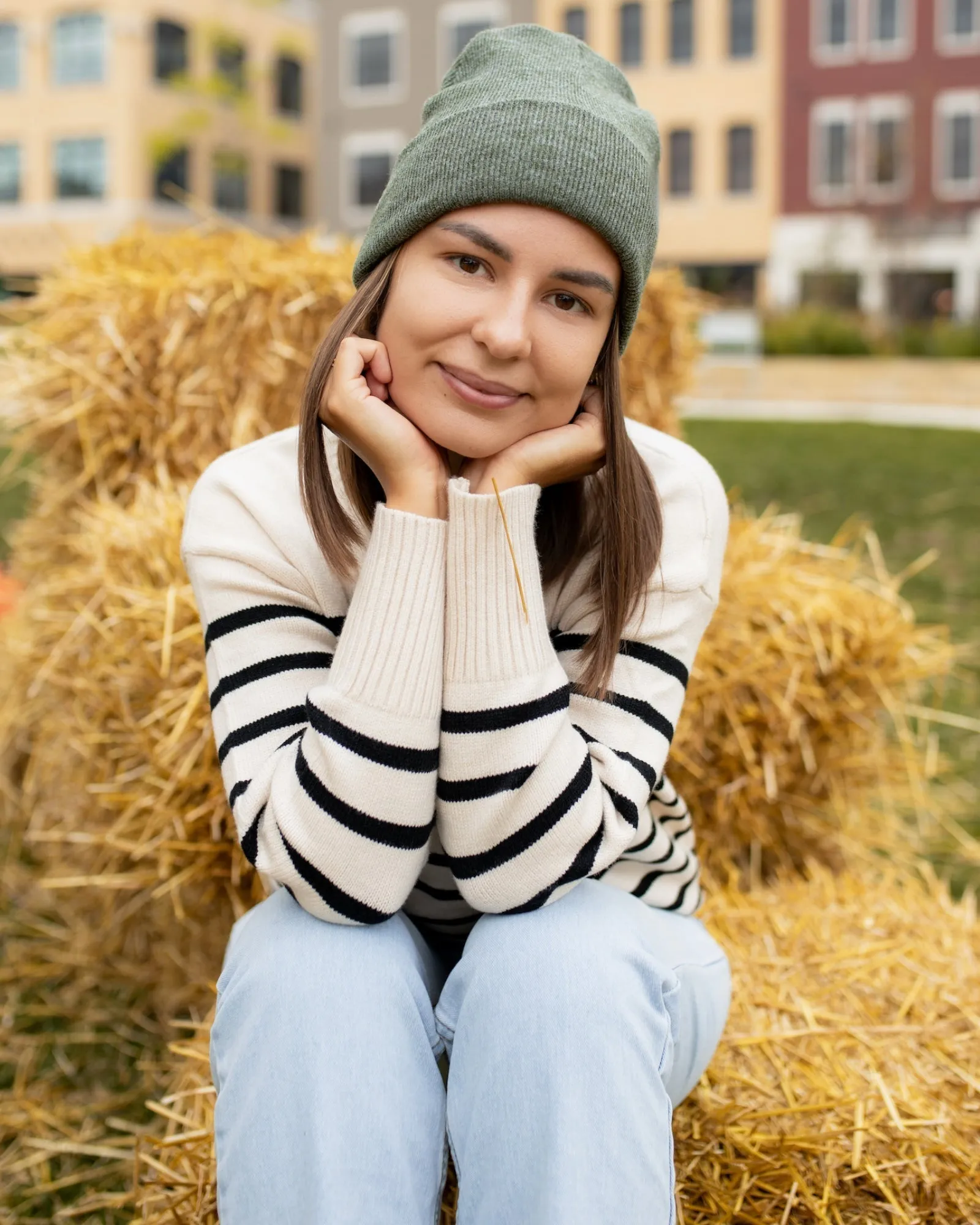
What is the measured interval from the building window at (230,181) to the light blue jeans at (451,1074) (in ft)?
93.4

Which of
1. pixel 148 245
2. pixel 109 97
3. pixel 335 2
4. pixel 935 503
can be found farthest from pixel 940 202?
pixel 148 245

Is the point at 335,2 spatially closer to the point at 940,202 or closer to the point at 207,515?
the point at 940,202

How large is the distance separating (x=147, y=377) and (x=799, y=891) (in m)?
1.71

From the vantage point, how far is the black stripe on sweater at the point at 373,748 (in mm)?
1458

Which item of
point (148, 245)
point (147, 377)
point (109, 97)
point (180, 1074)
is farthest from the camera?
point (109, 97)

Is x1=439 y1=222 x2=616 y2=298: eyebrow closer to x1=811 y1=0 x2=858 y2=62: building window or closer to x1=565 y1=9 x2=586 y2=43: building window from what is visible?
x1=811 y1=0 x2=858 y2=62: building window

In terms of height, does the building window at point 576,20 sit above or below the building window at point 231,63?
above

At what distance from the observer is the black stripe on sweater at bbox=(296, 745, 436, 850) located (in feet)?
4.79

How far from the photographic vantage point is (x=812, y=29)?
23.5m

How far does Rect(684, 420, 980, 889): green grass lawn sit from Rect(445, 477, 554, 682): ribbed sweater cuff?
2333 mm

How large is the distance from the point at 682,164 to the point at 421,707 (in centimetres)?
2541

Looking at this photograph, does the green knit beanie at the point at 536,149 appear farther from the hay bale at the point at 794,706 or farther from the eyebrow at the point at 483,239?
the hay bale at the point at 794,706

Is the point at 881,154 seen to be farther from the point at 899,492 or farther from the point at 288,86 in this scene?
the point at 899,492

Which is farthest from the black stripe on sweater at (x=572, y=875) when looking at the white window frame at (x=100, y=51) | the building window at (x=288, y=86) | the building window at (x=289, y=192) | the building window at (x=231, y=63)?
the building window at (x=288, y=86)
